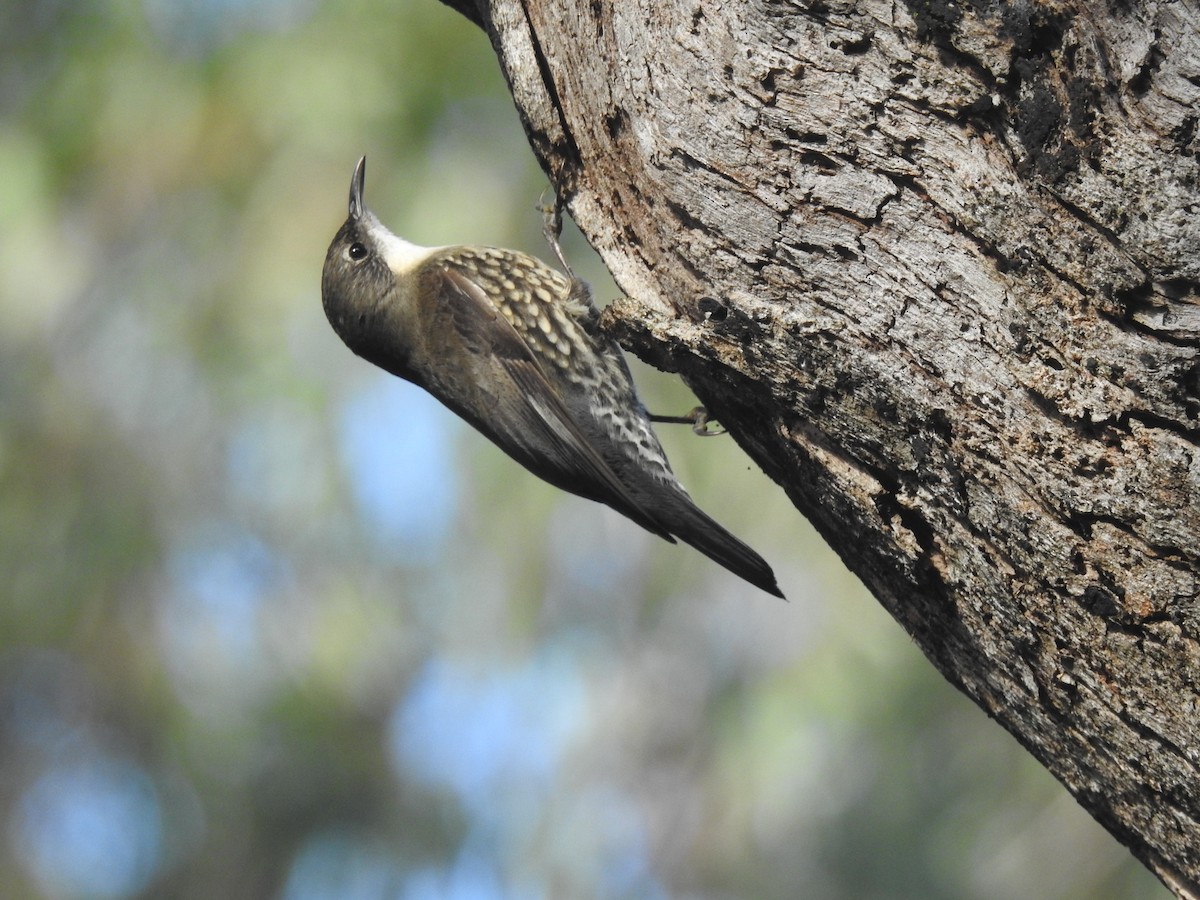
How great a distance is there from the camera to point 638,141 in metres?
2.13

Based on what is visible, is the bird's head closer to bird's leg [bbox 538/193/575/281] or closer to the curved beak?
the curved beak

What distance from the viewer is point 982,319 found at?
1674 millimetres

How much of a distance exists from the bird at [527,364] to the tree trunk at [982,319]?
118 cm

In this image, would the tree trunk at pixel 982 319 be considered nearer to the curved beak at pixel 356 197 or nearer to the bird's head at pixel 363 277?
the bird's head at pixel 363 277

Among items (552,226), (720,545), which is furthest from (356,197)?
(720,545)

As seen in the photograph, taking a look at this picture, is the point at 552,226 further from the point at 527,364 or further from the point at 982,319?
the point at 982,319

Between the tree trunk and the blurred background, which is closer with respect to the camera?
the tree trunk

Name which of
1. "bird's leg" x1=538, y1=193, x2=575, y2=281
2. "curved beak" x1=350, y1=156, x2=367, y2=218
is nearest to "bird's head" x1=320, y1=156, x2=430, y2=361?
"curved beak" x1=350, y1=156, x2=367, y2=218

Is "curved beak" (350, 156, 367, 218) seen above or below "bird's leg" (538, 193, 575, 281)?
below

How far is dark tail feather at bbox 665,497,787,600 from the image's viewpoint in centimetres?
303

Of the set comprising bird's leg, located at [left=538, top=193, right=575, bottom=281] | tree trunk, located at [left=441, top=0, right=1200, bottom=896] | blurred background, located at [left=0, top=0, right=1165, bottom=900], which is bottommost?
blurred background, located at [left=0, top=0, right=1165, bottom=900]

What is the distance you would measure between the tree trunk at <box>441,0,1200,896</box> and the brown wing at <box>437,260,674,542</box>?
114cm

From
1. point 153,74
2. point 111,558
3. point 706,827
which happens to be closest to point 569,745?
point 706,827

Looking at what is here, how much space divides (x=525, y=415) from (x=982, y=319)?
5.90ft
